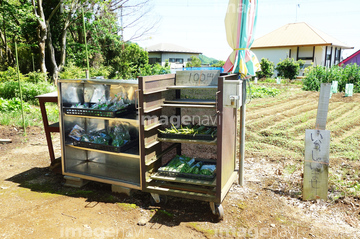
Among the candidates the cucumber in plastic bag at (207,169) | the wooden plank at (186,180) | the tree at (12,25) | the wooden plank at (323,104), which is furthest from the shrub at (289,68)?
the wooden plank at (186,180)

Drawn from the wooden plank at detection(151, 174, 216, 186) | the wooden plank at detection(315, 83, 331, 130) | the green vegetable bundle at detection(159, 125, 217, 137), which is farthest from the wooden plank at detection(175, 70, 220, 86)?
the wooden plank at detection(315, 83, 331, 130)

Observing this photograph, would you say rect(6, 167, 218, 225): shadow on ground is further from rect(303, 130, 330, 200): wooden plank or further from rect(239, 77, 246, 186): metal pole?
rect(303, 130, 330, 200): wooden plank

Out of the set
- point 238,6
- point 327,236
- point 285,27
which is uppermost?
point 285,27

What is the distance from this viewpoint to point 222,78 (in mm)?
3555

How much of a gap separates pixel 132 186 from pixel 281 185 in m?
2.45

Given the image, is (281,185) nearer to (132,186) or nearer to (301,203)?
(301,203)

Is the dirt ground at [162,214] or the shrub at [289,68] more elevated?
the shrub at [289,68]

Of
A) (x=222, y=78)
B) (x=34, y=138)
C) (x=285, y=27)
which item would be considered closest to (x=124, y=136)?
(x=222, y=78)

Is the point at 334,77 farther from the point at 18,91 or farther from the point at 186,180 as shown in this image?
the point at 18,91

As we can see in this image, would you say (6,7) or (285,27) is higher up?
(285,27)

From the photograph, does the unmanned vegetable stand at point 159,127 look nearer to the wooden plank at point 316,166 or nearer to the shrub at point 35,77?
the wooden plank at point 316,166

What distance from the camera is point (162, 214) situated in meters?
3.95

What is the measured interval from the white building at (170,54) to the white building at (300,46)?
39.6ft

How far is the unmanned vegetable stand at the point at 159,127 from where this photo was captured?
3.77m
